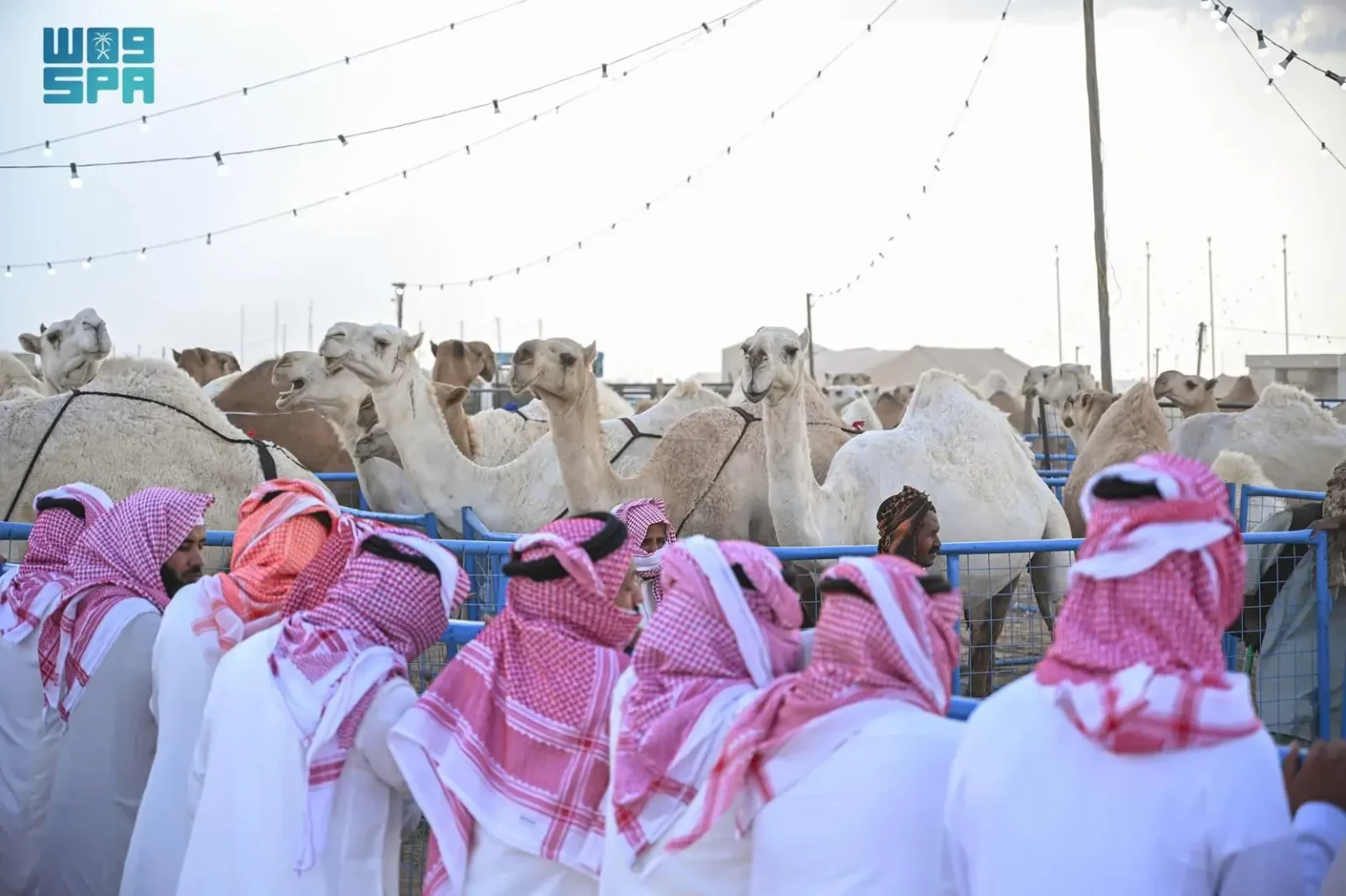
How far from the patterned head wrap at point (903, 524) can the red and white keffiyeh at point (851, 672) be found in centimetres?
260

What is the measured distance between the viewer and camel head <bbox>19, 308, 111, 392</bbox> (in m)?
9.34

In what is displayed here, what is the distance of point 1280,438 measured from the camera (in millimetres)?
9828

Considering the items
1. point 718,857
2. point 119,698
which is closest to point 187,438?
point 119,698

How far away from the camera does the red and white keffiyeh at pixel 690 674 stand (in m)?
2.27

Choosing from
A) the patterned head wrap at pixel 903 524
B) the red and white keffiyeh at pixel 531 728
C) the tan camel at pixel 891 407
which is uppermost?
the tan camel at pixel 891 407

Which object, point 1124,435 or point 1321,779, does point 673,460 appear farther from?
point 1321,779

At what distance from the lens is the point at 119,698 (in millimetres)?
3307

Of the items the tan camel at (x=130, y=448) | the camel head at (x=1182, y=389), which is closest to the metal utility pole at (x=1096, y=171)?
the camel head at (x=1182, y=389)

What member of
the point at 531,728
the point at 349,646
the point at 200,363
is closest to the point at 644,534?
the point at 349,646

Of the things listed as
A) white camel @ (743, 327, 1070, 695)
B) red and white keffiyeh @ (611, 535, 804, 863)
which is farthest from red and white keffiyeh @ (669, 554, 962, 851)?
white camel @ (743, 327, 1070, 695)

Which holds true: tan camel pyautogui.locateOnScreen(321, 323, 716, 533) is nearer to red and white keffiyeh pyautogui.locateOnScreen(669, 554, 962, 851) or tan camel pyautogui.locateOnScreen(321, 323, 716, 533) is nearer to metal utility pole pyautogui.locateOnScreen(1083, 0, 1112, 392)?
red and white keffiyeh pyautogui.locateOnScreen(669, 554, 962, 851)

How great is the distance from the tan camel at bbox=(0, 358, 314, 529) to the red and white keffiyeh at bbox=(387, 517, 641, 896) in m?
4.71

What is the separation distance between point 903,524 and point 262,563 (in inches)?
90.4

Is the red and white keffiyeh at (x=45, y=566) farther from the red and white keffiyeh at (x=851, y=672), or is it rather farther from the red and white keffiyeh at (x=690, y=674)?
the red and white keffiyeh at (x=851, y=672)
